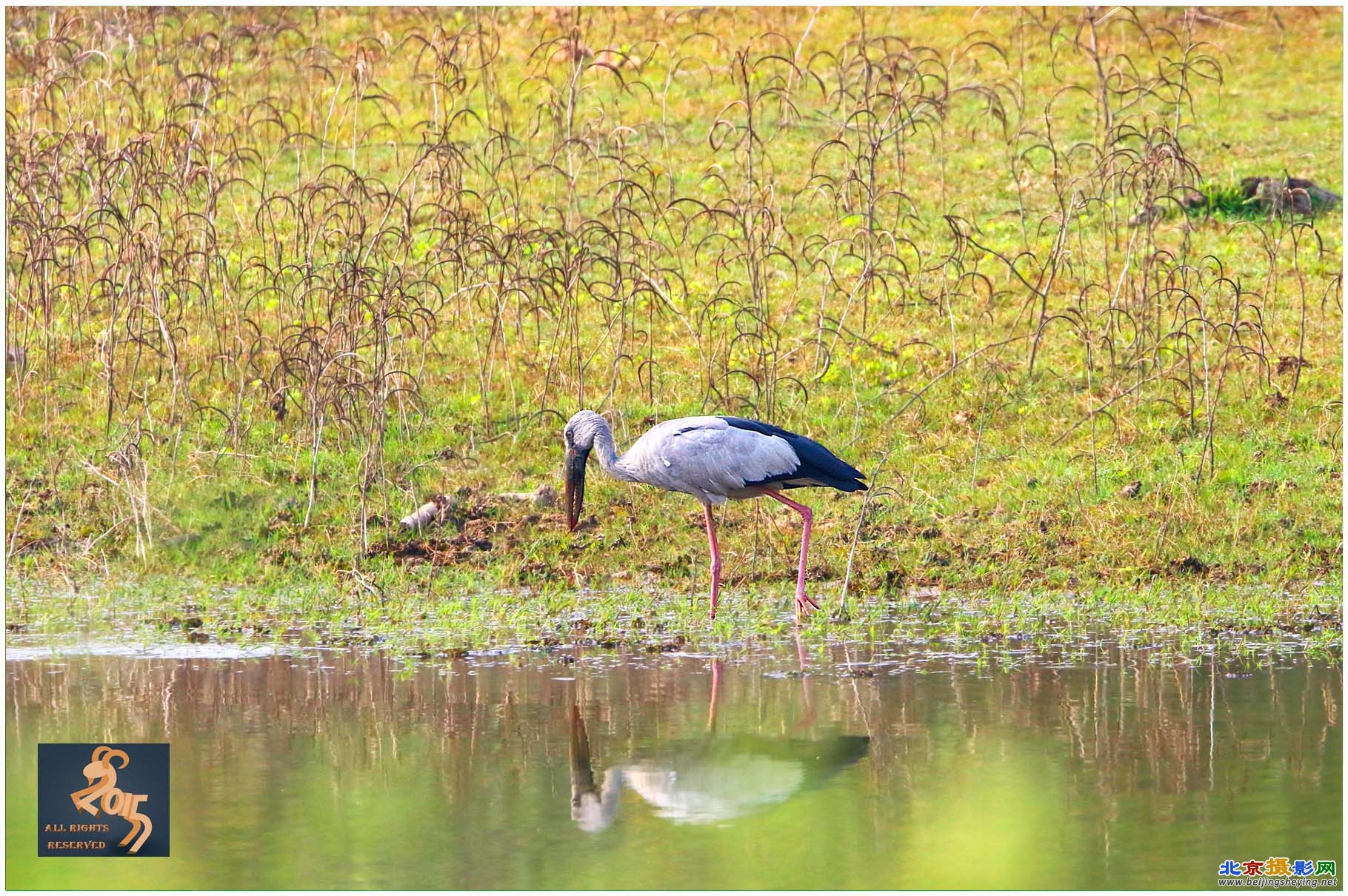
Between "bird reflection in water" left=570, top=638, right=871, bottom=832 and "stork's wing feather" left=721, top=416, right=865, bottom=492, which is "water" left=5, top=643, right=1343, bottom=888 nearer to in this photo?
"bird reflection in water" left=570, top=638, right=871, bottom=832

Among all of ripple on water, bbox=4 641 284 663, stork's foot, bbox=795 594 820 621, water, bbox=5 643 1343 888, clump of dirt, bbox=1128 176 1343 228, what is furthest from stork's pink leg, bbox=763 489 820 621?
clump of dirt, bbox=1128 176 1343 228

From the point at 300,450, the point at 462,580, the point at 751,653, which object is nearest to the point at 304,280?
the point at 300,450

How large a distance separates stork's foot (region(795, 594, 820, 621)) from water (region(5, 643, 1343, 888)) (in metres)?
0.67

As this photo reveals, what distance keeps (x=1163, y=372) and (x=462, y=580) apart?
5.00m

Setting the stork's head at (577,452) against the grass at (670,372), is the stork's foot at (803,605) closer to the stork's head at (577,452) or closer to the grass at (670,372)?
the grass at (670,372)

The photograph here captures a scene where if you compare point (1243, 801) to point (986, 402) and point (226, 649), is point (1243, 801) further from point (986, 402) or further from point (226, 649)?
point (986, 402)

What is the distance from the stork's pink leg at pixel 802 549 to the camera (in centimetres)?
977

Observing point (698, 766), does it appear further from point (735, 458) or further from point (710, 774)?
point (735, 458)

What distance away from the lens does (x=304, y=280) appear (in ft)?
42.8

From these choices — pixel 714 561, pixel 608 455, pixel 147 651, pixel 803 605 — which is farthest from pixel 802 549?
pixel 147 651

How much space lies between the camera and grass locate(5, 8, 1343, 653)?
34.0 feet

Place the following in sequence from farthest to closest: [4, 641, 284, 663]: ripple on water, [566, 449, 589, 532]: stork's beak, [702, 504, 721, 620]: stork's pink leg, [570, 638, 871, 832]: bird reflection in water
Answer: [566, 449, 589, 532]: stork's beak → [702, 504, 721, 620]: stork's pink leg → [4, 641, 284, 663]: ripple on water → [570, 638, 871, 832]: bird reflection in water

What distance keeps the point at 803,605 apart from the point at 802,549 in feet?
1.11

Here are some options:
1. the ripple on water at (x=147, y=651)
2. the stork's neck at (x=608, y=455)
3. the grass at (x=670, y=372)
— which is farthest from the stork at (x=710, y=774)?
the stork's neck at (x=608, y=455)
